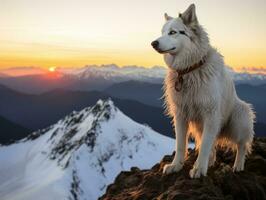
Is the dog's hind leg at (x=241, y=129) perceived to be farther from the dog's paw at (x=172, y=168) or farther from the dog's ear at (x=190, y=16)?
the dog's ear at (x=190, y=16)

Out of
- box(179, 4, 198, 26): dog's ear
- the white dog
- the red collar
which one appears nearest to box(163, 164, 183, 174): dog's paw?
the white dog

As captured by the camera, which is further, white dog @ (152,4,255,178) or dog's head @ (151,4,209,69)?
white dog @ (152,4,255,178)

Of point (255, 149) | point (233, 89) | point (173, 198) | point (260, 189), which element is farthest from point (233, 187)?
point (255, 149)

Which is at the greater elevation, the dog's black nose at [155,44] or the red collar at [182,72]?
the dog's black nose at [155,44]

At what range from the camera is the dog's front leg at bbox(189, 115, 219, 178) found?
37.6 ft

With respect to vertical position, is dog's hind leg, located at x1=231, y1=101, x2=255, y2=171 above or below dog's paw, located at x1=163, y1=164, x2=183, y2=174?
above

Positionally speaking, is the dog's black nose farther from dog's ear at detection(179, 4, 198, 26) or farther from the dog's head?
dog's ear at detection(179, 4, 198, 26)

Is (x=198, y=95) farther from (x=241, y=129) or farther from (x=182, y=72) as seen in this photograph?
(x=241, y=129)

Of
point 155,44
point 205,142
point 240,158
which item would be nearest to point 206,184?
point 205,142

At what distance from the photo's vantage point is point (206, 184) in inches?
426

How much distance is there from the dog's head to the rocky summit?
332 centimetres

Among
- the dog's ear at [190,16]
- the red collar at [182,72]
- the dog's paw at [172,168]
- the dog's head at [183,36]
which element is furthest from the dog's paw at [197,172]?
the dog's ear at [190,16]

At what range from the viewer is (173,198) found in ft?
33.1

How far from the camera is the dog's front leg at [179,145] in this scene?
12188 millimetres
